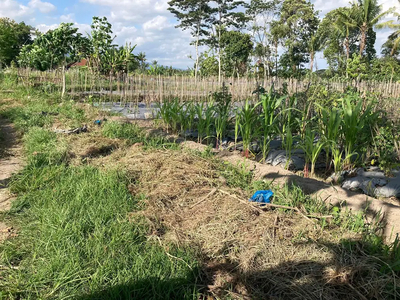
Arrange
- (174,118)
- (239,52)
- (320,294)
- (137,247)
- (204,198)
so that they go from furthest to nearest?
(239,52), (174,118), (204,198), (137,247), (320,294)

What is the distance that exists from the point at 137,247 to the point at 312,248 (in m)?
1.17

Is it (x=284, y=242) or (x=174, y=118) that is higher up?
(x=174, y=118)

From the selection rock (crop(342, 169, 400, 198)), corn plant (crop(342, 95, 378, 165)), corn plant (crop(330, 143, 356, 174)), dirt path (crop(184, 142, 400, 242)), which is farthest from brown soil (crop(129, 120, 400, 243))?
corn plant (crop(342, 95, 378, 165))

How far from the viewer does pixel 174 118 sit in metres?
5.31

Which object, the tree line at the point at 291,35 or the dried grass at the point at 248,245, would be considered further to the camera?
the tree line at the point at 291,35

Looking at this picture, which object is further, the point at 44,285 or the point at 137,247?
the point at 137,247

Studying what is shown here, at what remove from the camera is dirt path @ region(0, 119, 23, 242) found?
2.65 metres

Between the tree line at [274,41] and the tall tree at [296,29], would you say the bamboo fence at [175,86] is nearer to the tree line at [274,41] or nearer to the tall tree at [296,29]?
the tree line at [274,41]

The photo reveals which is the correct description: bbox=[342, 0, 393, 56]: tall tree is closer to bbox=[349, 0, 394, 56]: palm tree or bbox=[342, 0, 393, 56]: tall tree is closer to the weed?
bbox=[349, 0, 394, 56]: palm tree

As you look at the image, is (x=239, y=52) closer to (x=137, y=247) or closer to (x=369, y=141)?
(x=369, y=141)

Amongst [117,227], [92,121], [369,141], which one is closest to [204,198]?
[117,227]

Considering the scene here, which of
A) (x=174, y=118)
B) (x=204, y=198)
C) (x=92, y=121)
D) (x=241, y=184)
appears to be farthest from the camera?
(x=92, y=121)

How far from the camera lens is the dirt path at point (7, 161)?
8.70ft

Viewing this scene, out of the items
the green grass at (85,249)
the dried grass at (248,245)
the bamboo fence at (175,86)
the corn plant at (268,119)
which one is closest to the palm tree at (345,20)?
the bamboo fence at (175,86)
